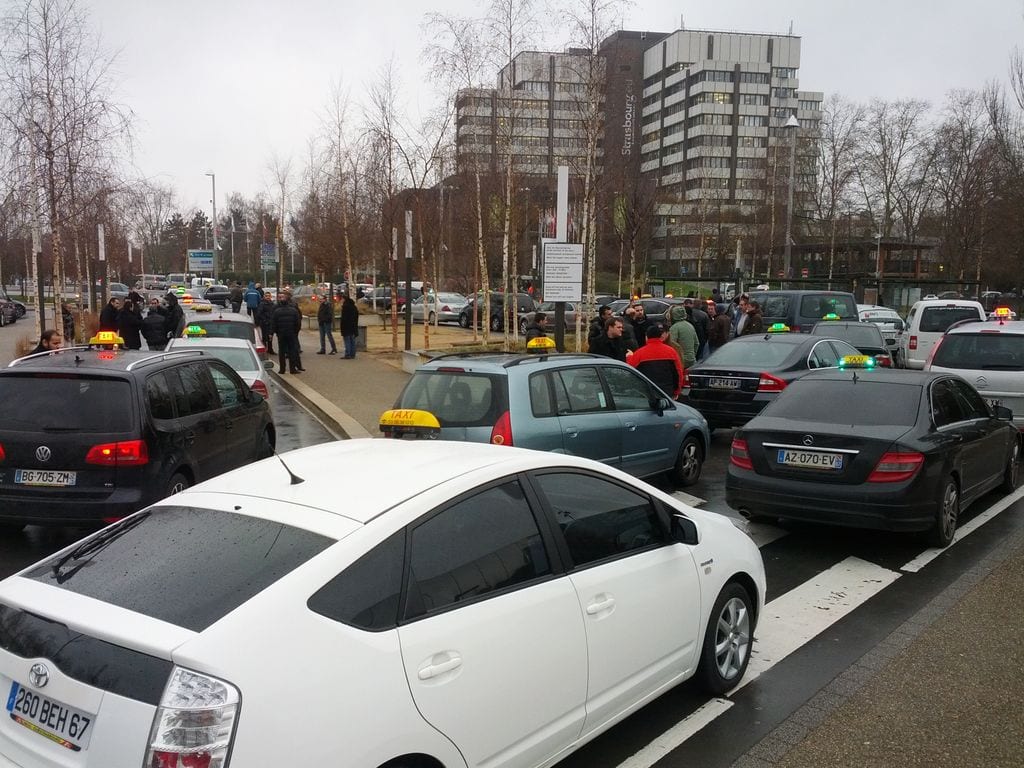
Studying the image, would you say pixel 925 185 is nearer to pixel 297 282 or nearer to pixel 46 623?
pixel 297 282

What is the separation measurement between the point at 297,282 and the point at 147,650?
93.9 metres

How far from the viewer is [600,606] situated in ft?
11.9

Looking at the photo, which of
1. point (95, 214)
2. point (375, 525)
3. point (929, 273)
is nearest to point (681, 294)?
point (929, 273)

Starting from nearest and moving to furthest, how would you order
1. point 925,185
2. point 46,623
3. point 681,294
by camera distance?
point 46,623 → point 681,294 → point 925,185

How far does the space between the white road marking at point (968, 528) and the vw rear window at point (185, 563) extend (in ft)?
18.3

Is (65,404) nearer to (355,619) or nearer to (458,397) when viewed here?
(458,397)

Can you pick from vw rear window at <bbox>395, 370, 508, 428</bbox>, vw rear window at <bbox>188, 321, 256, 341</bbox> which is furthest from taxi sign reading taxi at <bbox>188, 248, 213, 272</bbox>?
vw rear window at <bbox>395, 370, 508, 428</bbox>

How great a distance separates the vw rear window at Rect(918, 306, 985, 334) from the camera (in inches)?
783

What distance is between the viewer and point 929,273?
7019cm

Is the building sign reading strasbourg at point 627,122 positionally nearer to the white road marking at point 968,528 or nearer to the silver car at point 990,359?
the silver car at point 990,359

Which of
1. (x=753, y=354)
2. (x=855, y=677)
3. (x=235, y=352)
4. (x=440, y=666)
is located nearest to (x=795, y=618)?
(x=855, y=677)

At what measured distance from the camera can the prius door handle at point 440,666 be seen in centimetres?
281

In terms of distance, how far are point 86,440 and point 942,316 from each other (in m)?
19.0

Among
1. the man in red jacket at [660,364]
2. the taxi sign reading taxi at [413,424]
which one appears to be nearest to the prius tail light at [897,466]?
the taxi sign reading taxi at [413,424]
